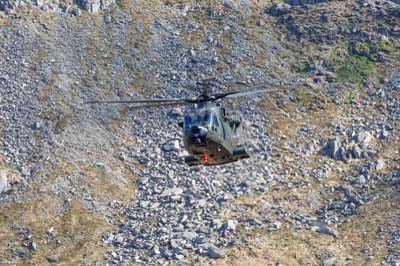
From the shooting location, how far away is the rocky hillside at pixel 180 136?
218 ft

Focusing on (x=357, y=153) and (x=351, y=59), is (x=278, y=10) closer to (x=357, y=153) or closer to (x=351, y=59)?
(x=351, y=59)

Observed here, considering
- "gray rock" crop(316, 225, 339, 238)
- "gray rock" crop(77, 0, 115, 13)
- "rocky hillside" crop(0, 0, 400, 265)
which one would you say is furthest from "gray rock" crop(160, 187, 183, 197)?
"gray rock" crop(77, 0, 115, 13)

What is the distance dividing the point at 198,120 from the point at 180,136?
94.0ft

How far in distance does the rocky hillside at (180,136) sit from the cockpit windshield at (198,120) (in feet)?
21.2

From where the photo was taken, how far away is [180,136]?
76125 mm

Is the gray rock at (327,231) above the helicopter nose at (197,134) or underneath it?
underneath

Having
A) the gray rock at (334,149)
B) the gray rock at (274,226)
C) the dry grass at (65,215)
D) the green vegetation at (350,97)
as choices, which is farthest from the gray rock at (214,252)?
the green vegetation at (350,97)

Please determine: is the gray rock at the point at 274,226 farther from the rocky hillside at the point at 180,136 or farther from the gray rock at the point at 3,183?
the gray rock at the point at 3,183

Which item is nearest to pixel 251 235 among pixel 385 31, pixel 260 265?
pixel 260 265

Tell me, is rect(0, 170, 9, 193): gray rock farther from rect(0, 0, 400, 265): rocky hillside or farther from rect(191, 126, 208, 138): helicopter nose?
rect(191, 126, 208, 138): helicopter nose

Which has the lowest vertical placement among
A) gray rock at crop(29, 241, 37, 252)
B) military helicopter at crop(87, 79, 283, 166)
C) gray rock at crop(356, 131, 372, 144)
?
gray rock at crop(29, 241, 37, 252)

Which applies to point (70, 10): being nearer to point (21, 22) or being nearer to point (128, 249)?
point (21, 22)

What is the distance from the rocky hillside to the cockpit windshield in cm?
646

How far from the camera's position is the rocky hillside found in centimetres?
6631
